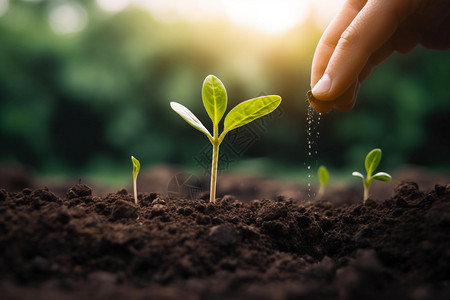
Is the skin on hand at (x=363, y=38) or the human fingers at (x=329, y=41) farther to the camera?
the human fingers at (x=329, y=41)

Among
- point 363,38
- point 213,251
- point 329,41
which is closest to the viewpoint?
point 213,251

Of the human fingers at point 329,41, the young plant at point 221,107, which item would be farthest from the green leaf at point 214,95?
the human fingers at point 329,41

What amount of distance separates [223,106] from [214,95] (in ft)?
0.19

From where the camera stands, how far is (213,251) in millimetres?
930

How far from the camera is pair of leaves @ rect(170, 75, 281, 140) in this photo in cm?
119

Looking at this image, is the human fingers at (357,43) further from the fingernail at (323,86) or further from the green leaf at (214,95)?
the green leaf at (214,95)

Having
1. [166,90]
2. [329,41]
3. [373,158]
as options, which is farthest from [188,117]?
[166,90]

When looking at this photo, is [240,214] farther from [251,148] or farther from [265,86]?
[265,86]

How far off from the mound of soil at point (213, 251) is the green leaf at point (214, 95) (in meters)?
0.37

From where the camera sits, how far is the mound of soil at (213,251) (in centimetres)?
71

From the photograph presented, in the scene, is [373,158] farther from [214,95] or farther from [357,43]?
[214,95]

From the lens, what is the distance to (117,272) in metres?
0.83

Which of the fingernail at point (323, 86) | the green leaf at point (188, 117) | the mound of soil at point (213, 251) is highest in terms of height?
the fingernail at point (323, 86)

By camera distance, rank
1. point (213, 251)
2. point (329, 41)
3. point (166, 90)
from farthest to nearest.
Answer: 1. point (166, 90)
2. point (329, 41)
3. point (213, 251)
